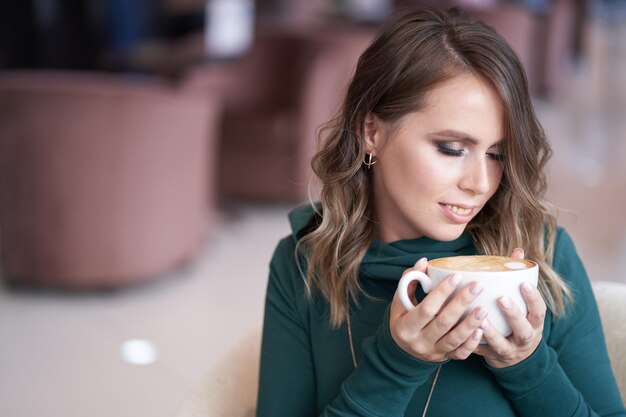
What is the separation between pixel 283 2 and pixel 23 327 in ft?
21.5

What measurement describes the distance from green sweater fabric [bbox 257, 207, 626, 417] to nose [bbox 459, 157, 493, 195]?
14 cm

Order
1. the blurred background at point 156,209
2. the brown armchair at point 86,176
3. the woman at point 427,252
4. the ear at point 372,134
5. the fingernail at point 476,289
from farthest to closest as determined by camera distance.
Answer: the brown armchair at point 86,176 < the blurred background at point 156,209 < the ear at point 372,134 < the woman at point 427,252 < the fingernail at point 476,289

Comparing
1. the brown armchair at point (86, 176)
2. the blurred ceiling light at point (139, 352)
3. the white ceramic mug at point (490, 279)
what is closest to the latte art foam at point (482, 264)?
the white ceramic mug at point (490, 279)

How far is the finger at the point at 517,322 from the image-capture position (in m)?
0.88

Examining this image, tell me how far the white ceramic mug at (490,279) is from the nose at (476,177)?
13 cm

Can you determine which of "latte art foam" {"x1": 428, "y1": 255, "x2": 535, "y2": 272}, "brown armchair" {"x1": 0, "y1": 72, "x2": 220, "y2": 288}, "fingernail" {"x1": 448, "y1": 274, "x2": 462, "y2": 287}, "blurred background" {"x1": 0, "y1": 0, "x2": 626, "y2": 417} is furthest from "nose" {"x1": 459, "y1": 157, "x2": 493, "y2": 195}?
"brown armchair" {"x1": 0, "y1": 72, "x2": 220, "y2": 288}

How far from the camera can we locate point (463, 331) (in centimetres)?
89

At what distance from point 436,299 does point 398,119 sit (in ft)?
1.01

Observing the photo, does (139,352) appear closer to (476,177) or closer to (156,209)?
(156,209)

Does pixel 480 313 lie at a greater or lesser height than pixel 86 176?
greater

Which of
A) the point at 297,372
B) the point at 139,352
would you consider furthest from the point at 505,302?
the point at 139,352

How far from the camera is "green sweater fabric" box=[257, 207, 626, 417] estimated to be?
1.02 metres

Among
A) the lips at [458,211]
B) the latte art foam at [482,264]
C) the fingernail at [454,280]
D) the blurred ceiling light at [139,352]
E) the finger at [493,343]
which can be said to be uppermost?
the lips at [458,211]

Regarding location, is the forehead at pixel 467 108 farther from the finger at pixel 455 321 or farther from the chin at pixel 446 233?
the finger at pixel 455 321
